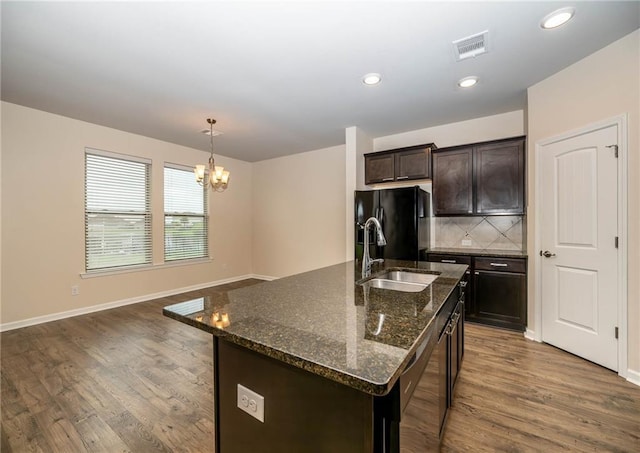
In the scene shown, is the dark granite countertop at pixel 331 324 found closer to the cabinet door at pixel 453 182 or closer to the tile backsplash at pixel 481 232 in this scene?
the cabinet door at pixel 453 182

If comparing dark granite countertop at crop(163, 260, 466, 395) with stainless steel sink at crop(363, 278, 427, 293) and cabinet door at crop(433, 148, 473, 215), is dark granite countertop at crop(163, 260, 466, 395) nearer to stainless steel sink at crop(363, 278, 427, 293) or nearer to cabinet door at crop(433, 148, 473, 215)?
stainless steel sink at crop(363, 278, 427, 293)

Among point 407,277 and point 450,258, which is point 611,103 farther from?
point 407,277

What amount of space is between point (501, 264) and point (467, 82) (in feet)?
6.75

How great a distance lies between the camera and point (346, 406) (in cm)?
78

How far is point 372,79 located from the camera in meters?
2.81

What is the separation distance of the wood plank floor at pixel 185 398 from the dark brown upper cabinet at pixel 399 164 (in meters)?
2.25

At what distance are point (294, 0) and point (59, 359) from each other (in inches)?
142

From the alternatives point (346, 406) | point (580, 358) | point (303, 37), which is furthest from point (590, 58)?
point (346, 406)

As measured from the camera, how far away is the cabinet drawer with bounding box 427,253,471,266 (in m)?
3.48

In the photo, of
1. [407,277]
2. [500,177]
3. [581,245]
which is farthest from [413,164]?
[407,277]

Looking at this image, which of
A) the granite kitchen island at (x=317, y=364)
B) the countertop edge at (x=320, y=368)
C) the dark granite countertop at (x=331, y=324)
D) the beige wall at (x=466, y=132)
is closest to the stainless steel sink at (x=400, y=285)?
the dark granite countertop at (x=331, y=324)

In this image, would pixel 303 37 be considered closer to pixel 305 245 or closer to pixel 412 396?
pixel 412 396

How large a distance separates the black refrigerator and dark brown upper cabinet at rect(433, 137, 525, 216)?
0.34 m

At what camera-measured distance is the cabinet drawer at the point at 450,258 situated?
348 cm
